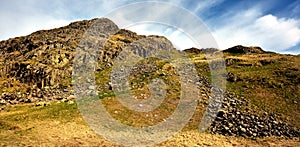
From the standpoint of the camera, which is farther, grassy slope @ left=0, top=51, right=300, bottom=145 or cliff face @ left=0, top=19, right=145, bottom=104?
cliff face @ left=0, top=19, right=145, bottom=104

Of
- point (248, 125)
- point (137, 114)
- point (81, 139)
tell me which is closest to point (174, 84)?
point (137, 114)

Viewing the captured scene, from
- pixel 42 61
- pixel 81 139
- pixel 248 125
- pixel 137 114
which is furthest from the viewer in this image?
pixel 42 61

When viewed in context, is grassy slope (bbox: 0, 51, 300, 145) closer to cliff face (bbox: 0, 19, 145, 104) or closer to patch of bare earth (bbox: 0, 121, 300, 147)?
patch of bare earth (bbox: 0, 121, 300, 147)

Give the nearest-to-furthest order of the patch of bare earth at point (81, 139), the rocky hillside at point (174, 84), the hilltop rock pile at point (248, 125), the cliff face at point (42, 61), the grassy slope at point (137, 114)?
the patch of bare earth at point (81, 139) < the grassy slope at point (137, 114) < the hilltop rock pile at point (248, 125) < the rocky hillside at point (174, 84) < the cliff face at point (42, 61)

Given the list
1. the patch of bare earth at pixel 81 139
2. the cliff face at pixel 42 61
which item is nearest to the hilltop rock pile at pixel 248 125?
the patch of bare earth at pixel 81 139

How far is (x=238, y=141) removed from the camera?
29.6 m

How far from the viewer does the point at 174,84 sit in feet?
143

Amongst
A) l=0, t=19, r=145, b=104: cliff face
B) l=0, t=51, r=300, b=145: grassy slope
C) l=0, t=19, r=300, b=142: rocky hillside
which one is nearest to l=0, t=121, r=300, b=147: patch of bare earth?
l=0, t=51, r=300, b=145: grassy slope

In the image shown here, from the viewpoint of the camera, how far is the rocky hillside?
1336 inches

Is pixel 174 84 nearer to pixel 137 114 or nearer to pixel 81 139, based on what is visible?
pixel 137 114

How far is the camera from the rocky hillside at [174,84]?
3394 cm

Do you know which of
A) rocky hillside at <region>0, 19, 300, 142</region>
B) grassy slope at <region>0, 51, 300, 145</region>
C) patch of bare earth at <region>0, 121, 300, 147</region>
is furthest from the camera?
rocky hillside at <region>0, 19, 300, 142</region>

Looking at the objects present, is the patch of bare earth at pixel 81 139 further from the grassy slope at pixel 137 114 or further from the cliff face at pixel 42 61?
the cliff face at pixel 42 61

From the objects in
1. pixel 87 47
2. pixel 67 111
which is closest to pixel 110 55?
pixel 87 47
